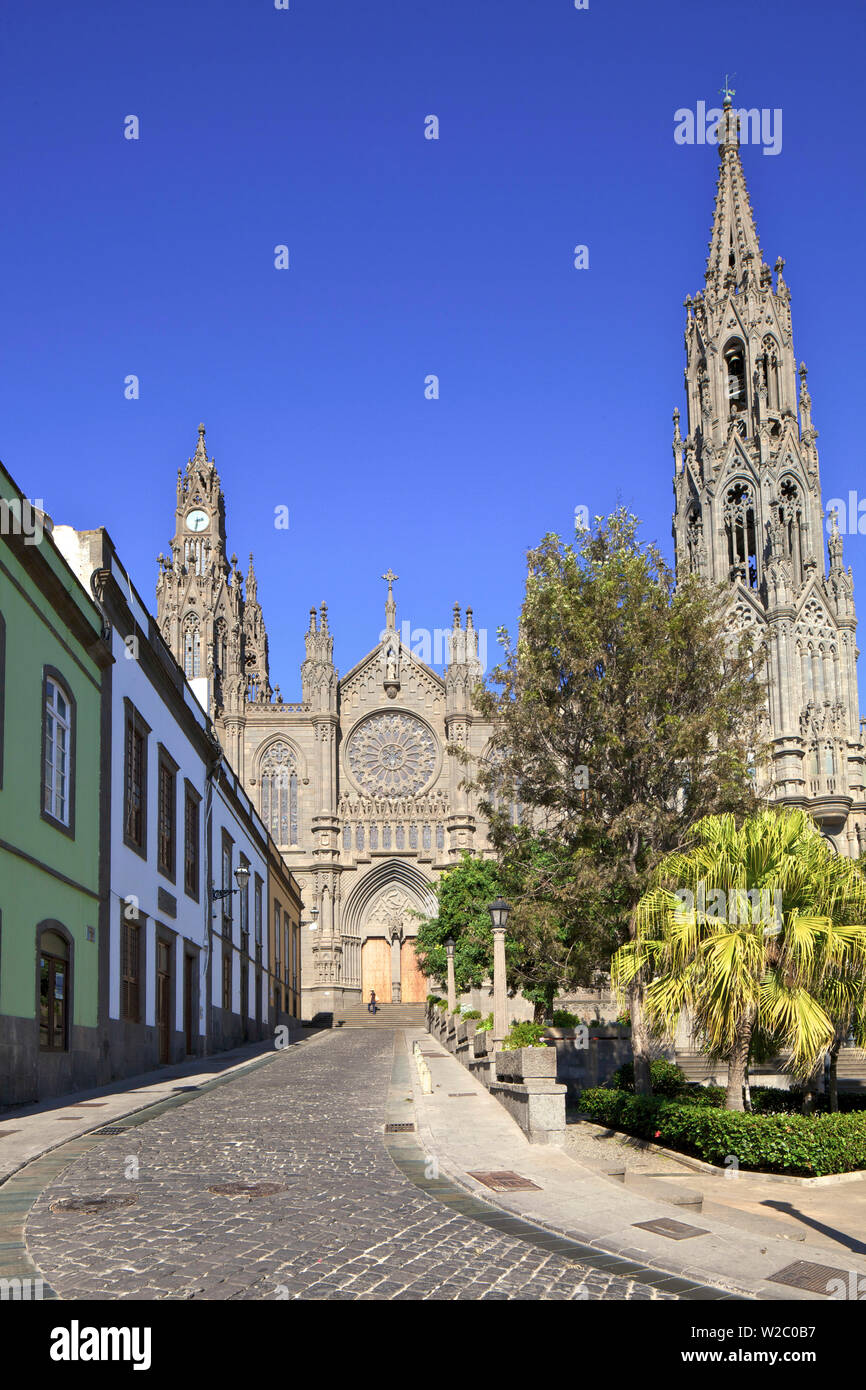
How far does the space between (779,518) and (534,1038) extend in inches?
2077

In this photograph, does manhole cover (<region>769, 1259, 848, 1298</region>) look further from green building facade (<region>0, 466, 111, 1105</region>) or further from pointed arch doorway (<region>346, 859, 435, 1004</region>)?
pointed arch doorway (<region>346, 859, 435, 1004</region>)

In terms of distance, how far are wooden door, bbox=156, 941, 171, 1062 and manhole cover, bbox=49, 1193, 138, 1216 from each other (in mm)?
16114

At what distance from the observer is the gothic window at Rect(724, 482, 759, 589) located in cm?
6769

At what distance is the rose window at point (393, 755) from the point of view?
73.8 m

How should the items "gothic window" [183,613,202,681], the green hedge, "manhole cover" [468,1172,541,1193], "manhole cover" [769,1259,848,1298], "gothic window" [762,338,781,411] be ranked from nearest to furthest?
"manhole cover" [769,1259,848,1298], "manhole cover" [468,1172,541,1193], the green hedge, "gothic window" [762,338,781,411], "gothic window" [183,613,202,681]

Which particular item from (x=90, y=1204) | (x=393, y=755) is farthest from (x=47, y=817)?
(x=393, y=755)

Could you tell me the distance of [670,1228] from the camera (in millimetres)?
8891

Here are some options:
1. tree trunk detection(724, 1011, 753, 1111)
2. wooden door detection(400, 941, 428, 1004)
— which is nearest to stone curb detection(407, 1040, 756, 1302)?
tree trunk detection(724, 1011, 753, 1111)

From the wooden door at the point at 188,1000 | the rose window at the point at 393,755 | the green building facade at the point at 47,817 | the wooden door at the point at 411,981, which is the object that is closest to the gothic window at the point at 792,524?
the rose window at the point at 393,755

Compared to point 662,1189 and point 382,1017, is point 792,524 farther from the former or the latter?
point 662,1189

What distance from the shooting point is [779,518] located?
6669 cm

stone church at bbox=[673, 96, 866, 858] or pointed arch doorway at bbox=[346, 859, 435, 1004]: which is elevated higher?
stone church at bbox=[673, 96, 866, 858]
